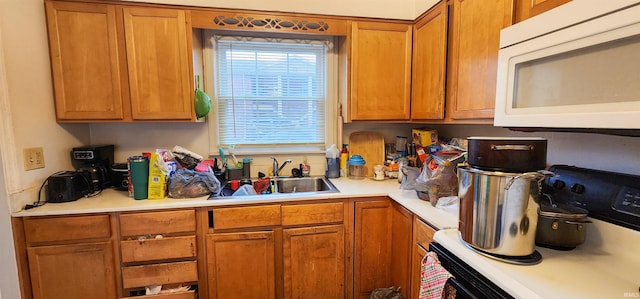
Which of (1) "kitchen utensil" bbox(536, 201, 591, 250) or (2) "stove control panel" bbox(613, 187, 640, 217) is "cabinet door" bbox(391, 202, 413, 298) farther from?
(2) "stove control panel" bbox(613, 187, 640, 217)

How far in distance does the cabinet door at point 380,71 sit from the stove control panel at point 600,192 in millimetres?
1104

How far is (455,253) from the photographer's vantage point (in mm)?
1005

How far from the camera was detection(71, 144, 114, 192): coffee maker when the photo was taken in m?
1.82

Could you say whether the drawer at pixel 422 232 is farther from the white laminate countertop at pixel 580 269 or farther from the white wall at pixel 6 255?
the white wall at pixel 6 255

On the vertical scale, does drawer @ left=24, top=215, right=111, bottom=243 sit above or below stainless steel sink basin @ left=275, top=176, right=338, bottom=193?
below

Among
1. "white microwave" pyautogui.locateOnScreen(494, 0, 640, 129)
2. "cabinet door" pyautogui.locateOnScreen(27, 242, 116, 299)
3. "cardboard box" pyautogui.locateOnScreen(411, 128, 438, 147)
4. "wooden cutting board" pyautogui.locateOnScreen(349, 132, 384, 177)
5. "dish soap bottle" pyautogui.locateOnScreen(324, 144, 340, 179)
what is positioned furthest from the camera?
"wooden cutting board" pyautogui.locateOnScreen(349, 132, 384, 177)

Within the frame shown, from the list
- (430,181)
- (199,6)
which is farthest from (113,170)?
(430,181)

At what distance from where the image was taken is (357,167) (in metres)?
2.25

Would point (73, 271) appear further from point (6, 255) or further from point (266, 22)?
point (266, 22)

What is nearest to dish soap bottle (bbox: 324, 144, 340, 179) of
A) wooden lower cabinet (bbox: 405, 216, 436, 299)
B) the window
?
the window

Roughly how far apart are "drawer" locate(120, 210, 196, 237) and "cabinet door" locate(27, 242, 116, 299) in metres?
0.15

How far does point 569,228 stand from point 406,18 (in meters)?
1.70

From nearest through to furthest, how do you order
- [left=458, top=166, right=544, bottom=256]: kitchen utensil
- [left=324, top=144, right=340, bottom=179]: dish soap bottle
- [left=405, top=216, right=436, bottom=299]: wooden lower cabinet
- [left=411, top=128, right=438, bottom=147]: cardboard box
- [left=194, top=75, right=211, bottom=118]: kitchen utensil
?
[left=458, top=166, right=544, bottom=256]: kitchen utensil, [left=405, top=216, right=436, bottom=299]: wooden lower cabinet, [left=194, top=75, right=211, bottom=118]: kitchen utensil, [left=411, top=128, right=438, bottom=147]: cardboard box, [left=324, top=144, right=340, bottom=179]: dish soap bottle

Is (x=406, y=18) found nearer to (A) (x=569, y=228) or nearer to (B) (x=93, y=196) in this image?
(A) (x=569, y=228)
